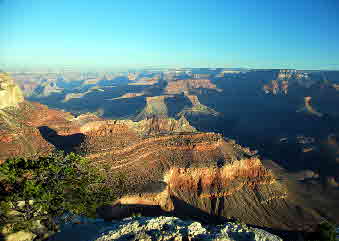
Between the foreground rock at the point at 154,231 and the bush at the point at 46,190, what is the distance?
2052mm

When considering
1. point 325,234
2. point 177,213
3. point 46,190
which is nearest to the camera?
point 46,190

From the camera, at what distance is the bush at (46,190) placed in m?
24.9

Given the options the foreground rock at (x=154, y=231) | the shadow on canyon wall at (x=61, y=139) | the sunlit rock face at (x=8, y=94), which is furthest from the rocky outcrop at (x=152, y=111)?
the foreground rock at (x=154, y=231)

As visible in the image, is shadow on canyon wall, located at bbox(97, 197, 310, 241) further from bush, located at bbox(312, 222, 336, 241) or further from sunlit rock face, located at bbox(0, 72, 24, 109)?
sunlit rock face, located at bbox(0, 72, 24, 109)

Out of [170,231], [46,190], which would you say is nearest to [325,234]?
[170,231]

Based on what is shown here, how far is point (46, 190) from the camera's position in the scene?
26.4m

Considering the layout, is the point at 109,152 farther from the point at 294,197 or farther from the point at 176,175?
the point at 294,197

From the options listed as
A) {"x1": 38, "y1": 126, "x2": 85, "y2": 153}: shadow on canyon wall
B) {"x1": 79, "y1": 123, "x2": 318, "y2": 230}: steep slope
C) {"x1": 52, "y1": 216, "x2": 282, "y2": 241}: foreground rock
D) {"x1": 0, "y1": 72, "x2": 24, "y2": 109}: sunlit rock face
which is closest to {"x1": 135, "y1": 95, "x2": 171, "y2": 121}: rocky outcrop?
{"x1": 0, "y1": 72, "x2": 24, "y2": 109}: sunlit rock face

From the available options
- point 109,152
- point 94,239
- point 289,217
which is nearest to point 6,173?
point 94,239

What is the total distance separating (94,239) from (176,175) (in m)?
36.0

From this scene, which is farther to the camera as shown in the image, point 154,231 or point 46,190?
point 154,231

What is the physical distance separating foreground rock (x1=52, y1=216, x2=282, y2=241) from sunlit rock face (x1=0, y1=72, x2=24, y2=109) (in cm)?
5476

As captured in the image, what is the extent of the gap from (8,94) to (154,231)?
6583 centimetres

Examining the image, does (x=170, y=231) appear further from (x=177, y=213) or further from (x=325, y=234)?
(x=177, y=213)
